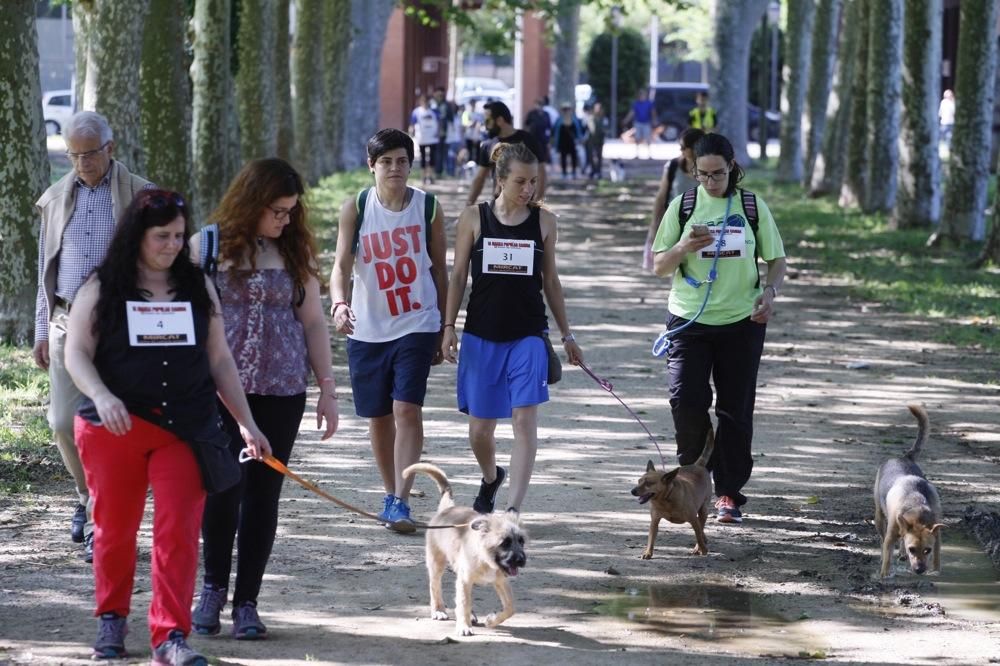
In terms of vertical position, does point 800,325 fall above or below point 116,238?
below

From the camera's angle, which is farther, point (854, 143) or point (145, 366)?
point (854, 143)

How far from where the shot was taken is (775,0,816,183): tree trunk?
1478 inches

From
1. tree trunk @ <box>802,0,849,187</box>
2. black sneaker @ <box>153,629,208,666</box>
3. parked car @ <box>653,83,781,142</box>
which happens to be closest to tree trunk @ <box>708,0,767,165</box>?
tree trunk @ <box>802,0,849,187</box>

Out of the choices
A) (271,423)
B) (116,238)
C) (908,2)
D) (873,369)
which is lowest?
(873,369)

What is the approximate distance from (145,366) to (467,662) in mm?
1657

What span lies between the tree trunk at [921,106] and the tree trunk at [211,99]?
9.92 m

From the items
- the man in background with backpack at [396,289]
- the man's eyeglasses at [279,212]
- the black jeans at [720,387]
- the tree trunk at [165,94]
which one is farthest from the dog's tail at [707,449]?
the tree trunk at [165,94]

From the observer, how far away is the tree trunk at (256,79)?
22.9m

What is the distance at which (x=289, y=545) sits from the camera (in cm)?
791

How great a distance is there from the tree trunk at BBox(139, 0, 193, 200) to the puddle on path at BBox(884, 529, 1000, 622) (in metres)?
10.0

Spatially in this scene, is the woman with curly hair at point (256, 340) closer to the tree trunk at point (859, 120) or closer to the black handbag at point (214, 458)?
the black handbag at point (214, 458)

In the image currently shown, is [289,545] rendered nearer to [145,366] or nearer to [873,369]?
[145,366]

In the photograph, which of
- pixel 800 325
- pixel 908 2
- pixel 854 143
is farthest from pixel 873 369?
pixel 854 143

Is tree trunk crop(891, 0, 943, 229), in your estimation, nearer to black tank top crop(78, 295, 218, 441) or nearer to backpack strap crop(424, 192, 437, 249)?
backpack strap crop(424, 192, 437, 249)
